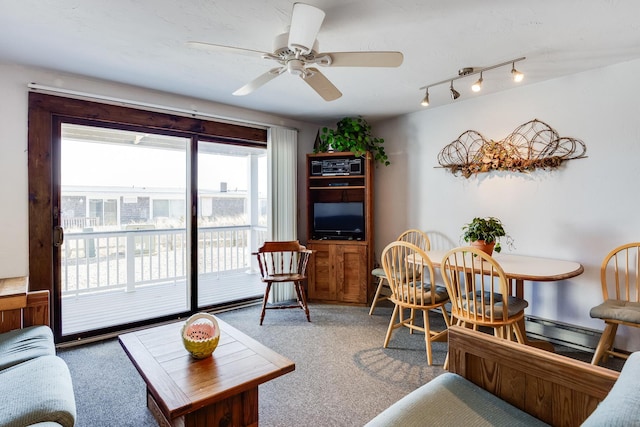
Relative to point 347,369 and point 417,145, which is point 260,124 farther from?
point 347,369

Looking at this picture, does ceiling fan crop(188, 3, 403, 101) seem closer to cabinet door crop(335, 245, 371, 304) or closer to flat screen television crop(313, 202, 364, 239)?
flat screen television crop(313, 202, 364, 239)

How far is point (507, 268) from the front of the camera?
243cm

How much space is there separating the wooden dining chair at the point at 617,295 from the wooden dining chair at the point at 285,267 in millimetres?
2359

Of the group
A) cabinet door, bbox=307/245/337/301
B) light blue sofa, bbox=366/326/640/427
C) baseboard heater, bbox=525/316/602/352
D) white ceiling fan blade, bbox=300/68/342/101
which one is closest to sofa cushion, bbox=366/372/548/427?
light blue sofa, bbox=366/326/640/427

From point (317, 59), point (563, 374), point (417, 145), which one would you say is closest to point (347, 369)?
point (563, 374)

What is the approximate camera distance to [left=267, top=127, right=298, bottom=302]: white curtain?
394cm

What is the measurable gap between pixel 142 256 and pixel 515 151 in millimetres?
4594

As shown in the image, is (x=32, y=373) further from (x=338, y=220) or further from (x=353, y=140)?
(x=353, y=140)

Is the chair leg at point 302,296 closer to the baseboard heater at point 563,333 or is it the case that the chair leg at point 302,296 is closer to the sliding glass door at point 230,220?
the sliding glass door at point 230,220

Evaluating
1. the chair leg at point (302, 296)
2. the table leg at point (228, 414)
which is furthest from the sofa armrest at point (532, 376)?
the chair leg at point (302, 296)

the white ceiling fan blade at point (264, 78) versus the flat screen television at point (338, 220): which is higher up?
the white ceiling fan blade at point (264, 78)

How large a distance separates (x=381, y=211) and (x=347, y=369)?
90.6 inches

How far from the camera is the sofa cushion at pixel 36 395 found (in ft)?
3.81

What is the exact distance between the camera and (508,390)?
1272 mm
